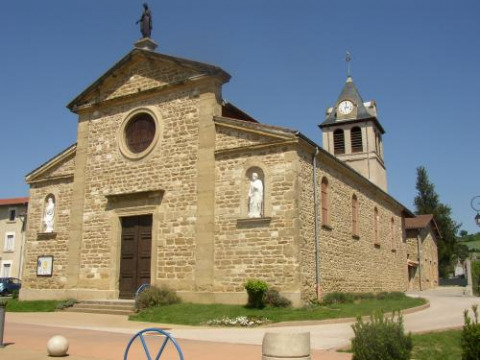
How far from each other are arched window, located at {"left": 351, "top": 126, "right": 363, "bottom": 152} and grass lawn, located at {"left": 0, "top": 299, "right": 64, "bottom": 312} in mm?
27137

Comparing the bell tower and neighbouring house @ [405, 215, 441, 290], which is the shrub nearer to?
neighbouring house @ [405, 215, 441, 290]

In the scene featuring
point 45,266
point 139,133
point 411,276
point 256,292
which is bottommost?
point 256,292

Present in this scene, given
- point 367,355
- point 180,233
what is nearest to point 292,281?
point 180,233

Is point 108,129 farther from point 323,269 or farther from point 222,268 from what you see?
point 323,269

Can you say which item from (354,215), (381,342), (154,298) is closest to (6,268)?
(154,298)

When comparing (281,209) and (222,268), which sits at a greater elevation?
(281,209)

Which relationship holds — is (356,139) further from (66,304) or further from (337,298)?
(66,304)

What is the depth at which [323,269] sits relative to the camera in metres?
18.2

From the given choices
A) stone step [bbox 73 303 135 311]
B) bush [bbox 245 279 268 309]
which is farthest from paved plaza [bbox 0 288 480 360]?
bush [bbox 245 279 268 309]

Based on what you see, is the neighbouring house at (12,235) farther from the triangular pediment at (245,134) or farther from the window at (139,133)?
the triangular pediment at (245,134)

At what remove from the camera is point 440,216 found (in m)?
64.0

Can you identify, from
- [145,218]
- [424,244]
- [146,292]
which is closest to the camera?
[146,292]

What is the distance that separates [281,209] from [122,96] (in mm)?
9524

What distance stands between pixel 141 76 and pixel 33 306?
35.0 feet
